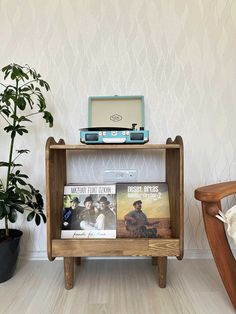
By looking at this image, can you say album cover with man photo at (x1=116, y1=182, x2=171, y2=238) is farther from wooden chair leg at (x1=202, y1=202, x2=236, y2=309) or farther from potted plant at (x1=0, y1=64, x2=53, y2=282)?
potted plant at (x1=0, y1=64, x2=53, y2=282)

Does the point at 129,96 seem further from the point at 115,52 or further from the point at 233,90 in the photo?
the point at 233,90

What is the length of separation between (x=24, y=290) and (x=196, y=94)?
1.33 metres

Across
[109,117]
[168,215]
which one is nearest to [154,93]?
[109,117]

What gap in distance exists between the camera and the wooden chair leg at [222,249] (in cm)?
100

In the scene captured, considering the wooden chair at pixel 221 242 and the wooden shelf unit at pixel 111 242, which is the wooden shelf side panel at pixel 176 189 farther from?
the wooden chair at pixel 221 242

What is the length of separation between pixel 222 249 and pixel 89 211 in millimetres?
610

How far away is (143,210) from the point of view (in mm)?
1241

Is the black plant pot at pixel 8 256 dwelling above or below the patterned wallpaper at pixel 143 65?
below

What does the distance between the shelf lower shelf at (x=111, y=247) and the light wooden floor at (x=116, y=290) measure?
182mm

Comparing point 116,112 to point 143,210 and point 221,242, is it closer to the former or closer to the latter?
point 143,210

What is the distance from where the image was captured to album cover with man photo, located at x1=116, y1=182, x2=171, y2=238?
3.99 feet

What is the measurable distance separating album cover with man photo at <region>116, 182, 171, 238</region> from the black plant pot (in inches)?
20.4

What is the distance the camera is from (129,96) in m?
1.42

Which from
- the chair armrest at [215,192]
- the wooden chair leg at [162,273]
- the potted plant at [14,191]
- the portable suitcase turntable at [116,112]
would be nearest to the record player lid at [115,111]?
the portable suitcase turntable at [116,112]
